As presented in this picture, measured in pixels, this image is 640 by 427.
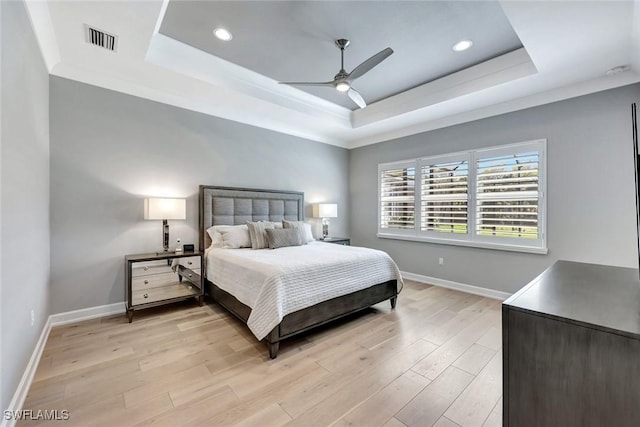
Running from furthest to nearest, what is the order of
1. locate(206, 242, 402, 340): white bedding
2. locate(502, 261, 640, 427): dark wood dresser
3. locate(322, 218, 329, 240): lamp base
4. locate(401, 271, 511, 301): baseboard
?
locate(322, 218, 329, 240): lamp base
locate(401, 271, 511, 301): baseboard
locate(206, 242, 402, 340): white bedding
locate(502, 261, 640, 427): dark wood dresser

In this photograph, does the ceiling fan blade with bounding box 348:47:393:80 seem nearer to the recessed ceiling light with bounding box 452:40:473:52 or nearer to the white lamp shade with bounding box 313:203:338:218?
the recessed ceiling light with bounding box 452:40:473:52

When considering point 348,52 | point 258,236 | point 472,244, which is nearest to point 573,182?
point 472,244

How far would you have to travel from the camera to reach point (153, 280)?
3.19 meters

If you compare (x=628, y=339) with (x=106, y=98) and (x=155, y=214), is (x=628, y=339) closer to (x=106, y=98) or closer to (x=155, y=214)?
(x=155, y=214)

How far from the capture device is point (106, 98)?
10.7 feet

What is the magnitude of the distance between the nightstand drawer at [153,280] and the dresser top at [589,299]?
346 cm

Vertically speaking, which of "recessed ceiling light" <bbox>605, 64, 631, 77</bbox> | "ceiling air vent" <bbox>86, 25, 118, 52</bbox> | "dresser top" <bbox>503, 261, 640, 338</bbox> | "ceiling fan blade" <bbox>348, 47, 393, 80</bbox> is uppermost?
"ceiling air vent" <bbox>86, 25, 118, 52</bbox>

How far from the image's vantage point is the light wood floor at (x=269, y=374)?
1704mm

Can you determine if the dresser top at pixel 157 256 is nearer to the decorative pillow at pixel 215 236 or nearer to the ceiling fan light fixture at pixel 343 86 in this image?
the decorative pillow at pixel 215 236

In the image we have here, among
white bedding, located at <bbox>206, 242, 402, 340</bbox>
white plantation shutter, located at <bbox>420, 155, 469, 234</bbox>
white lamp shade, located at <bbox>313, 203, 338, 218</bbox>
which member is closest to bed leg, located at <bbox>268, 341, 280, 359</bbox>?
white bedding, located at <bbox>206, 242, 402, 340</bbox>

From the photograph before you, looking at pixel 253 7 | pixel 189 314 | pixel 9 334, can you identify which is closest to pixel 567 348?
pixel 9 334

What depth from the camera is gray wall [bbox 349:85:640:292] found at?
3.02 meters

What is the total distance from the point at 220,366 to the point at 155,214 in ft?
6.69

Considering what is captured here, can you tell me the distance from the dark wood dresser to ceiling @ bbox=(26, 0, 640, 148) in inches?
89.1
